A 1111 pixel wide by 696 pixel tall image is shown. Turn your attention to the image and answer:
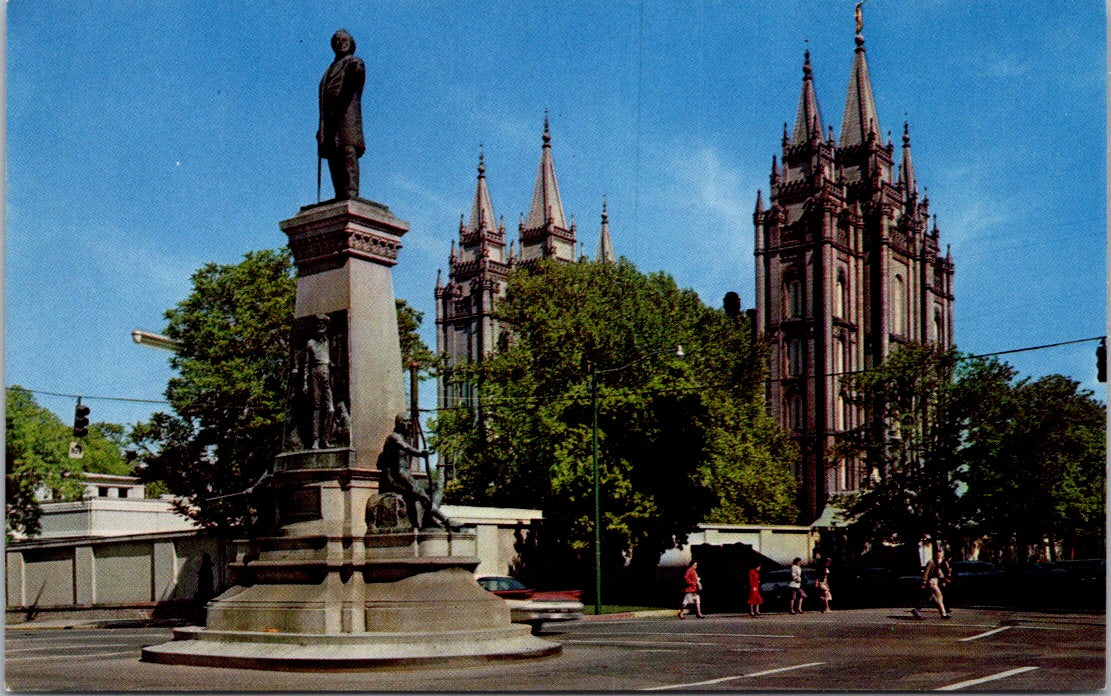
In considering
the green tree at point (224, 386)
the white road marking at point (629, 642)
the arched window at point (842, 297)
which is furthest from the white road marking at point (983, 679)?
the arched window at point (842, 297)

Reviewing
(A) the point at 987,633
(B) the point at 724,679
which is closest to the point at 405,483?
(B) the point at 724,679

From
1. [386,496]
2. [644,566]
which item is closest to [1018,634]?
[386,496]

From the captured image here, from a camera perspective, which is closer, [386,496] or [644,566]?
[386,496]

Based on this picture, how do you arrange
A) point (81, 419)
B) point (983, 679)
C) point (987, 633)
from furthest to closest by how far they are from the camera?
point (81, 419) → point (987, 633) → point (983, 679)

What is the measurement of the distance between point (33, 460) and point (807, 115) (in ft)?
234

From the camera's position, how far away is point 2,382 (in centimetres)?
1364

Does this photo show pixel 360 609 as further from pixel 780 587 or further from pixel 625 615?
pixel 780 587

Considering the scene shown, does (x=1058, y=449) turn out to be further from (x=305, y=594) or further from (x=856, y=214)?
(x=856, y=214)

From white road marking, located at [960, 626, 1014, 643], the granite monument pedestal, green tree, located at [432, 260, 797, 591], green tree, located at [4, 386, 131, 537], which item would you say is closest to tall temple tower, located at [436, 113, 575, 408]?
green tree, located at [432, 260, 797, 591]

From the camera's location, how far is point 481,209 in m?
133

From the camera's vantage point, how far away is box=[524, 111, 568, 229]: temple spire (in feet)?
430

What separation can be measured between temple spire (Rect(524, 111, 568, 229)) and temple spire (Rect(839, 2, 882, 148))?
32596 millimetres

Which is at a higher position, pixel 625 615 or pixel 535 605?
pixel 535 605

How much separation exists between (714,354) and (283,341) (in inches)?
842
